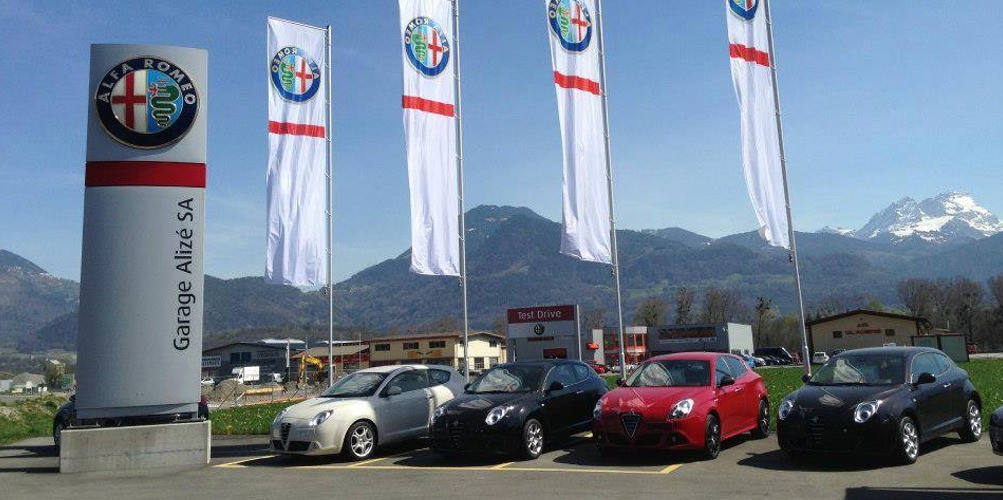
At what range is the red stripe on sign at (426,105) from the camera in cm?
1758

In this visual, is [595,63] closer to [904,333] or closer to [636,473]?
[636,473]

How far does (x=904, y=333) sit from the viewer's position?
79.4 metres

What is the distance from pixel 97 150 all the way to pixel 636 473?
1061cm

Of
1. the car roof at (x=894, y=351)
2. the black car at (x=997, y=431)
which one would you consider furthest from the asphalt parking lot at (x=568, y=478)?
the car roof at (x=894, y=351)

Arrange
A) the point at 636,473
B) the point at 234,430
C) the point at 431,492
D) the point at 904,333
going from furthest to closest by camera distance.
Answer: the point at 904,333 < the point at 234,430 < the point at 636,473 < the point at 431,492

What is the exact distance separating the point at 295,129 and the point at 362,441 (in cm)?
974

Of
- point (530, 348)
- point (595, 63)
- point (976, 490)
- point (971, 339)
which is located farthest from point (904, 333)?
point (976, 490)

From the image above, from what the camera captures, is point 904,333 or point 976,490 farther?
point 904,333

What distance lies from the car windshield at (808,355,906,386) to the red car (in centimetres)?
134

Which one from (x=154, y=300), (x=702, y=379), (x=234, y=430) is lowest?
(x=234, y=430)

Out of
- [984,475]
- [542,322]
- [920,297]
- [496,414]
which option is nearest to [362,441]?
[496,414]

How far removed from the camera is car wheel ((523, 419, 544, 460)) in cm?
1148

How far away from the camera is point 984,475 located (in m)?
8.98

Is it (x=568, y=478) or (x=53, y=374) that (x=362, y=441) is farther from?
(x=53, y=374)
